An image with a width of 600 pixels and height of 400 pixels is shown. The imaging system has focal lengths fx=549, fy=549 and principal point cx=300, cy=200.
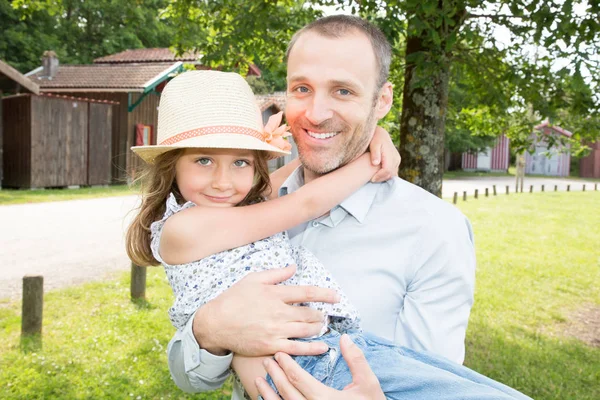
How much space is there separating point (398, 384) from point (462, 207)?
63.0 ft

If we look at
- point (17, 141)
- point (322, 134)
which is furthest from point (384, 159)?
point (17, 141)

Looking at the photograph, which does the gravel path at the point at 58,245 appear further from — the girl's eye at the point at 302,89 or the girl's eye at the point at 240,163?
the girl's eye at the point at 302,89

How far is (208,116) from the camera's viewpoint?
7.75 feet

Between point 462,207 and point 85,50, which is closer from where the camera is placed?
point 462,207

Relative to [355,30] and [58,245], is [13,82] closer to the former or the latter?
[58,245]

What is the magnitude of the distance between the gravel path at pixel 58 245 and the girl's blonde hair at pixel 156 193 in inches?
177

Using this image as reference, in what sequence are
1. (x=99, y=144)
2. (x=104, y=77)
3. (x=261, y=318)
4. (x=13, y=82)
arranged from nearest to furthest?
(x=261, y=318), (x=13, y=82), (x=99, y=144), (x=104, y=77)

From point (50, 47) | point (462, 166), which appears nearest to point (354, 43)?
point (50, 47)

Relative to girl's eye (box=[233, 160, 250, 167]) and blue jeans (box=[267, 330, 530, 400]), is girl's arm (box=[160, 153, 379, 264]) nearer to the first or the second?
girl's eye (box=[233, 160, 250, 167])

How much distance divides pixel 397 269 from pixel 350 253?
21 centimetres

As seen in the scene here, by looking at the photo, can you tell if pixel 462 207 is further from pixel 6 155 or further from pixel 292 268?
pixel 292 268

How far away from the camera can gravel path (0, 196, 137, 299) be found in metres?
8.29

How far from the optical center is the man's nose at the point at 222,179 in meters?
2.28

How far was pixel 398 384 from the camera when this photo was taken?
182 cm
